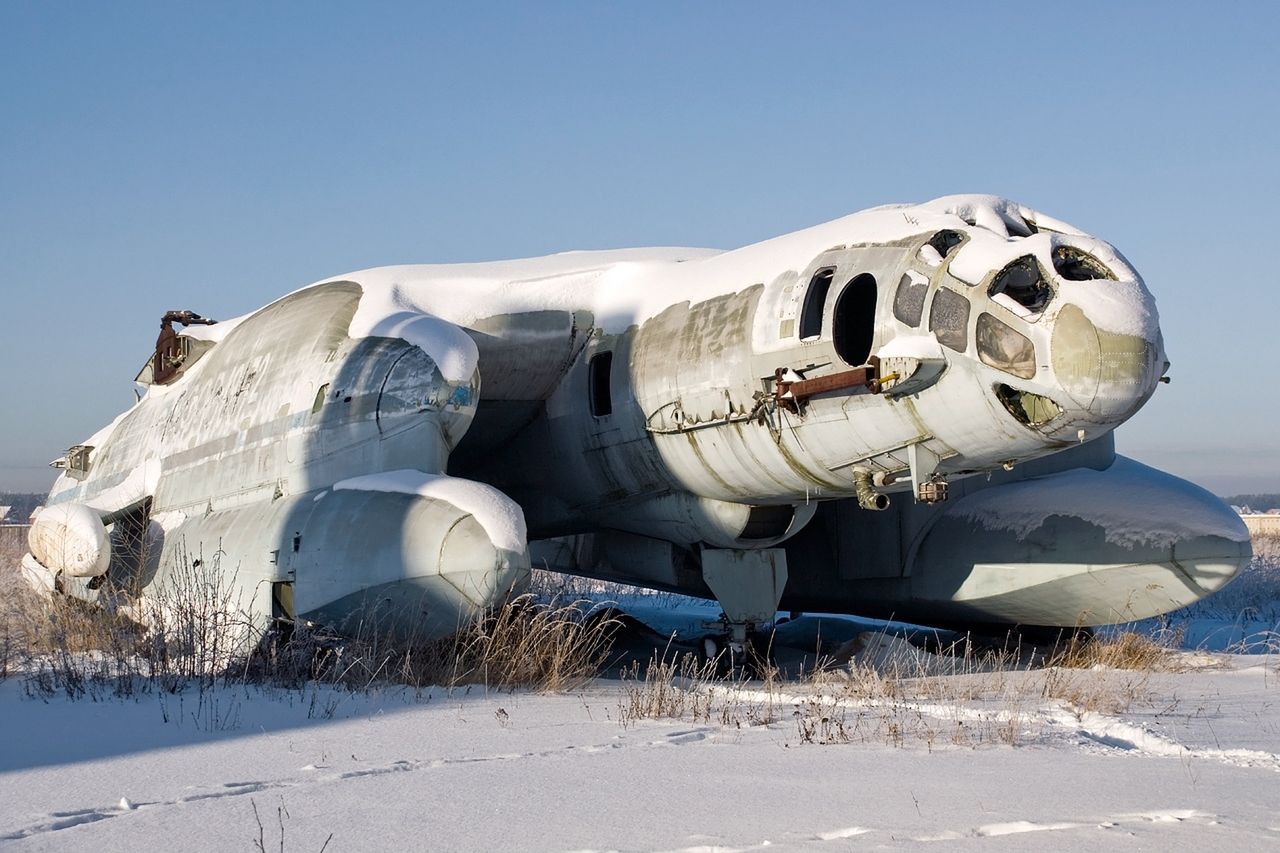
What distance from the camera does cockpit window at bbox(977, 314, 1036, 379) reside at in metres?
7.78

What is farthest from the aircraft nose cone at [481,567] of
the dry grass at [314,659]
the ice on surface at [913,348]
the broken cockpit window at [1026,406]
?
the broken cockpit window at [1026,406]

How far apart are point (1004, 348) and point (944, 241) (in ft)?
3.52

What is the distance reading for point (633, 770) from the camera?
5141 mm

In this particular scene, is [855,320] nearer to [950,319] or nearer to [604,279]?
[950,319]

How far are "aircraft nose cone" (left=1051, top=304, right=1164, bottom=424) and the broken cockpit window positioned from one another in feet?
1.28

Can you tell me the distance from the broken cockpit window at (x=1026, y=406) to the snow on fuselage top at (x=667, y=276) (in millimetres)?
732

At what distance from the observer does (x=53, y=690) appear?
7.33 metres

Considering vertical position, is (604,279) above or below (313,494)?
above

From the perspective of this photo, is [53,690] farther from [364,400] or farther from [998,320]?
[998,320]

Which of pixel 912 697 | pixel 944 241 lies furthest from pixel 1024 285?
pixel 912 697

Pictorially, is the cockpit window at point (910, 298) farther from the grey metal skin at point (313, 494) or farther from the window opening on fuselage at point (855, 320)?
the grey metal skin at point (313, 494)

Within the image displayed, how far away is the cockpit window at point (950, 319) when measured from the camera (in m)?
8.09

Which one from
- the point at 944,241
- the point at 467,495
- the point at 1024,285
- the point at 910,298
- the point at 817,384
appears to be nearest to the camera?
the point at 1024,285

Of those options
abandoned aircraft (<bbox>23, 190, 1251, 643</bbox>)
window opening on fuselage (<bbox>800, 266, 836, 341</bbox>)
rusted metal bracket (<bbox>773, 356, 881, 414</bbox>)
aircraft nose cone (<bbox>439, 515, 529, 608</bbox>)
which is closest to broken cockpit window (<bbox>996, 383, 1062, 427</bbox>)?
abandoned aircraft (<bbox>23, 190, 1251, 643</bbox>)
